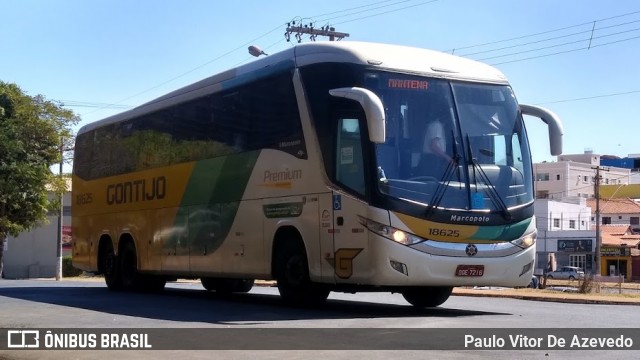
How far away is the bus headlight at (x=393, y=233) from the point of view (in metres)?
13.1

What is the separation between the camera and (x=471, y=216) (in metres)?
13.5

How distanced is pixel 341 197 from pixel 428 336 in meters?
3.30

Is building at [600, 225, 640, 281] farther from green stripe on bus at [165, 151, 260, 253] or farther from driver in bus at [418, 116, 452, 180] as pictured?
driver in bus at [418, 116, 452, 180]

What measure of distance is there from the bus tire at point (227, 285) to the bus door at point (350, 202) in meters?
7.43

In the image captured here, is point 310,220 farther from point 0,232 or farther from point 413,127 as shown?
point 0,232

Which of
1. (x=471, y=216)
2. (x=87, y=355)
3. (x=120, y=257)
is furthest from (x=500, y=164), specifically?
(x=120, y=257)

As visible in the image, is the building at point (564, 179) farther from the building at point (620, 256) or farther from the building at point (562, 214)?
the building at point (620, 256)

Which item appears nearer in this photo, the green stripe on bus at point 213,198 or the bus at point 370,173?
the bus at point 370,173

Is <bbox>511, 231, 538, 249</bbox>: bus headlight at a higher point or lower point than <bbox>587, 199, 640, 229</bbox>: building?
lower

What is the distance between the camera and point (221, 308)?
52.0 feet

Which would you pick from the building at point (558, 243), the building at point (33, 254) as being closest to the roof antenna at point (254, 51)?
the building at point (33, 254)

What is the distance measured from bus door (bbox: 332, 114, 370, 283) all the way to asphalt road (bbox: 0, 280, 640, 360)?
781mm

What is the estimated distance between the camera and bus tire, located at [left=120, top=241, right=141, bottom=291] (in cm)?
2119

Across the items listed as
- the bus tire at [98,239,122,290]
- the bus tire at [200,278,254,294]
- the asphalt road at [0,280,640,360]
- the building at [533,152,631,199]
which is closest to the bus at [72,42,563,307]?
the asphalt road at [0,280,640,360]
